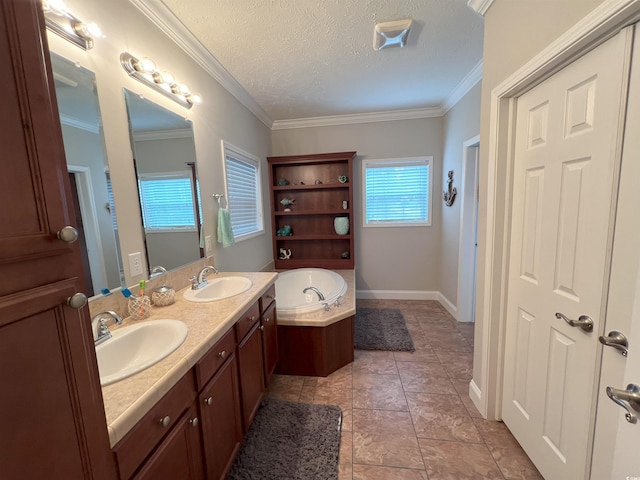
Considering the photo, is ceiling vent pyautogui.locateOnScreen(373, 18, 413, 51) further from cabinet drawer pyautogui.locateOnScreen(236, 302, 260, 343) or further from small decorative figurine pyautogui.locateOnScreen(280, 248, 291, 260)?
small decorative figurine pyautogui.locateOnScreen(280, 248, 291, 260)

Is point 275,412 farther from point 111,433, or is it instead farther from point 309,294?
point 309,294

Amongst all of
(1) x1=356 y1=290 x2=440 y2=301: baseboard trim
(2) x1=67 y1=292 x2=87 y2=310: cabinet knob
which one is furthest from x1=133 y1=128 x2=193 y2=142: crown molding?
(1) x1=356 y1=290 x2=440 y2=301: baseboard trim

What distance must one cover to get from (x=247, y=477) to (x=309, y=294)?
2181mm

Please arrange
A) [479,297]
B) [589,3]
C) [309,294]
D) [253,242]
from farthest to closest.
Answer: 1. [309,294]
2. [253,242]
3. [479,297]
4. [589,3]

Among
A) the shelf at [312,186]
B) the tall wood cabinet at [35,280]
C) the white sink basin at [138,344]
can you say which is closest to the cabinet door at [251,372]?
the white sink basin at [138,344]

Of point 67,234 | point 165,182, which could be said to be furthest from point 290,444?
point 165,182

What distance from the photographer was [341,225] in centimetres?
371

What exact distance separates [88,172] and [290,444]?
5.98 ft

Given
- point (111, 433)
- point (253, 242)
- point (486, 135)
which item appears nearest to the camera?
point (111, 433)

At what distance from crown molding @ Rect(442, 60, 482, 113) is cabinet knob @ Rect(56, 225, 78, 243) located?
304 centimetres

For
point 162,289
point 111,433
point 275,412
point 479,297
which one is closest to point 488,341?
point 479,297

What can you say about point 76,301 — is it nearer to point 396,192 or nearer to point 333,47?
point 333,47

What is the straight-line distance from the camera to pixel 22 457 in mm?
440

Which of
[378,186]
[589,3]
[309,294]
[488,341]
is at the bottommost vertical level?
[309,294]
